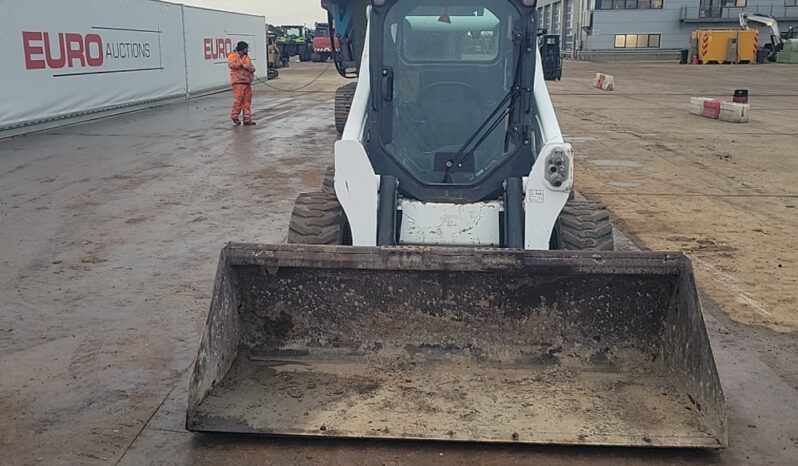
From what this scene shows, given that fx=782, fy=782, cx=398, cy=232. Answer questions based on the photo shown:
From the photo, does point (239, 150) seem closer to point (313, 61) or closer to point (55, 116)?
point (55, 116)

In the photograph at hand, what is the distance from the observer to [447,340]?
13.9 feet

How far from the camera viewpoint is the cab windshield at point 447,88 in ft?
17.4

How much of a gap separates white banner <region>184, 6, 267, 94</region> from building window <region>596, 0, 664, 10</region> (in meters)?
31.7

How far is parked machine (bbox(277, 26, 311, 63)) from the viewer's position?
49.8 metres

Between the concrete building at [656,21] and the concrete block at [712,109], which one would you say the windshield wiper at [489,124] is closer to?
the concrete block at [712,109]

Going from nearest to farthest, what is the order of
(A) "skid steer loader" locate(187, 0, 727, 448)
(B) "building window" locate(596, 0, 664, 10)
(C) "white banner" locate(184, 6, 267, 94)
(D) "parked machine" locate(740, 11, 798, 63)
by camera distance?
(A) "skid steer loader" locate(187, 0, 727, 448)
(C) "white banner" locate(184, 6, 267, 94)
(D) "parked machine" locate(740, 11, 798, 63)
(B) "building window" locate(596, 0, 664, 10)

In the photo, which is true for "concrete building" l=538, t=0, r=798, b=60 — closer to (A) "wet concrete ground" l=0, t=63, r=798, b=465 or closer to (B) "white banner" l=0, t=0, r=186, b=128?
(B) "white banner" l=0, t=0, r=186, b=128

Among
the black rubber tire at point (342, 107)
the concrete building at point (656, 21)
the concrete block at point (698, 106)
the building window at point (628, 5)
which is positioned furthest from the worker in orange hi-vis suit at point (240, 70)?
the building window at point (628, 5)

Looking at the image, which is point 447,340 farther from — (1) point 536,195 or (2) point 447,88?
(2) point 447,88

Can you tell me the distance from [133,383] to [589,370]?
257cm

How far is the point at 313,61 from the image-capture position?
49844mm

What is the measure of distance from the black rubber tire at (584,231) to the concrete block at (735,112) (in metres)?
13.4

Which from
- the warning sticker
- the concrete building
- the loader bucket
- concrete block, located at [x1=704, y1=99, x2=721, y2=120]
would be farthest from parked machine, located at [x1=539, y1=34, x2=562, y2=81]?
the concrete building

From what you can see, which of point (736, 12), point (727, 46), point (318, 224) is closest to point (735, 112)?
point (318, 224)
